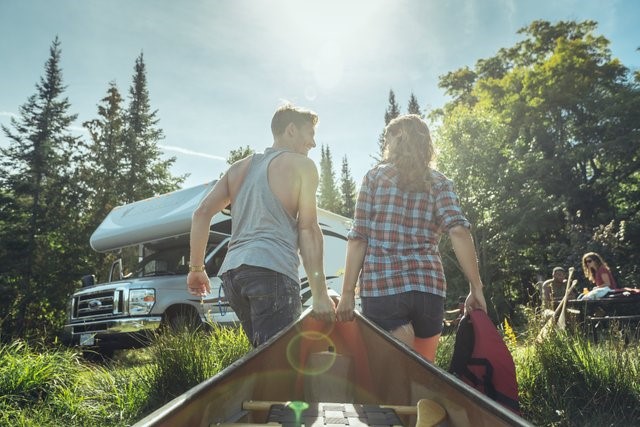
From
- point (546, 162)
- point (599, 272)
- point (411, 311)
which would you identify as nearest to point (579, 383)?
point (411, 311)

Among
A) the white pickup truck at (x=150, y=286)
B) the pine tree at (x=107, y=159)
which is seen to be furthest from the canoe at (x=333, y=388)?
the pine tree at (x=107, y=159)

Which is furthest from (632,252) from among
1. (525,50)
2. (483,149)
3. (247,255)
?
(247,255)

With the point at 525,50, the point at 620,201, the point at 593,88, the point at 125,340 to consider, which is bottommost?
the point at 125,340

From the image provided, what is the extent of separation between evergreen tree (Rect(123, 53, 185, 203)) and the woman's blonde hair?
28.5 meters

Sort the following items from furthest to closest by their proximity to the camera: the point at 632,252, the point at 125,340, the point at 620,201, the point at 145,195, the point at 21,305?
1. the point at 145,195
2. the point at 620,201
3. the point at 21,305
4. the point at 632,252
5. the point at 125,340

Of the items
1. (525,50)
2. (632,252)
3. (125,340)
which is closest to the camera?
(125,340)

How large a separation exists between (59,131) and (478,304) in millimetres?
29607

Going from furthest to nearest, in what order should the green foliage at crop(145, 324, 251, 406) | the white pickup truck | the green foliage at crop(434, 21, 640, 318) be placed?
1. the green foliage at crop(434, 21, 640, 318)
2. the white pickup truck
3. the green foliage at crop(145, 324, 251, 406)

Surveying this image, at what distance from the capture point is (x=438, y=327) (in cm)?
267

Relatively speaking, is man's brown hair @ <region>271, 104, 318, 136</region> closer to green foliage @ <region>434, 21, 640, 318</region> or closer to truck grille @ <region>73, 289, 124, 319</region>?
truck grille @ <region>73, 289, 124, 319</region>

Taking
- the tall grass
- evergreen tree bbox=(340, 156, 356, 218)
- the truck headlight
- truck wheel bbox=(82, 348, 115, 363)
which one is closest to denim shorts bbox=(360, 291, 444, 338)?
the tall grass

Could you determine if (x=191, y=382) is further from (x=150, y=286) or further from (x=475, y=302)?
(x=150, y=286)

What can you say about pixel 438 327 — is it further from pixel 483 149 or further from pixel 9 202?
pixel 9 202

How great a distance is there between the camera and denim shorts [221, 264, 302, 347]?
2.60 metres
